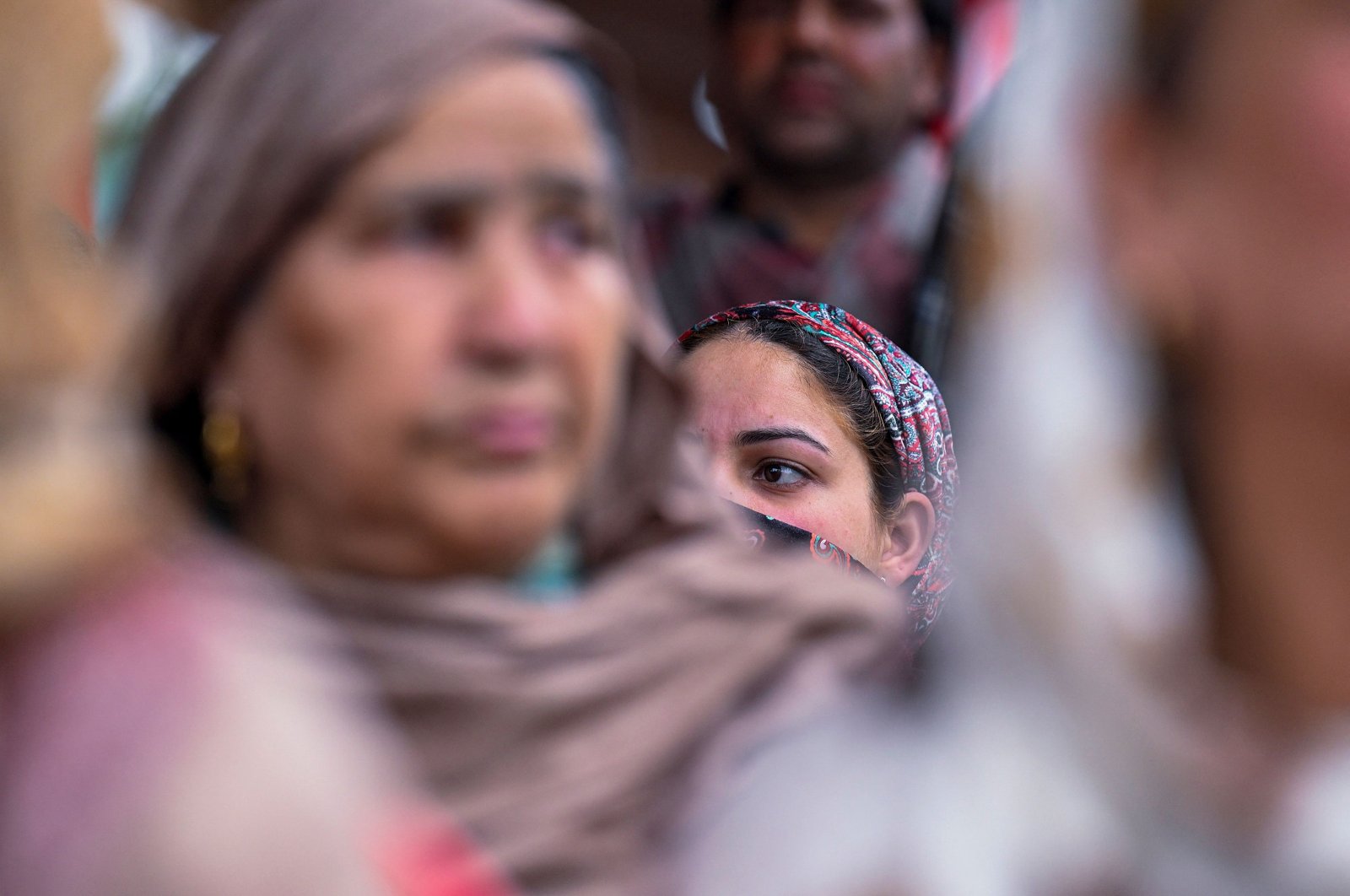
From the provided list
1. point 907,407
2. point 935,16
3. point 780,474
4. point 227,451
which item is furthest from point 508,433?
point 935,16

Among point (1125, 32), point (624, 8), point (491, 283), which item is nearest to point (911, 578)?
point (491, 283)

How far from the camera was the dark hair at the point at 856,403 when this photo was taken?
204 cm

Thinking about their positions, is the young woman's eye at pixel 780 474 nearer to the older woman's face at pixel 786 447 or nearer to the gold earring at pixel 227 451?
the older woman's face at pixel 786 447

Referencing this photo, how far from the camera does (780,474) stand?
1981mm

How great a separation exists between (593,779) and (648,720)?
0.25 ft

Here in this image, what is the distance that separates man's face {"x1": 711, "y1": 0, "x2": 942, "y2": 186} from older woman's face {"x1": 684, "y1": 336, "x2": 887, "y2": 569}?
1.90 ft

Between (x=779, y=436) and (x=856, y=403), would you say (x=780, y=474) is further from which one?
(x=856, y=403)

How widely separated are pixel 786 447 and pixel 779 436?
0.02 meters

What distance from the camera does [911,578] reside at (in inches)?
83.1

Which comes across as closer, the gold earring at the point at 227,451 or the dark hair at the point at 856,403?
the gold earring at the point at 227,451

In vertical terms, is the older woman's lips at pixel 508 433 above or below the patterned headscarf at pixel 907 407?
below

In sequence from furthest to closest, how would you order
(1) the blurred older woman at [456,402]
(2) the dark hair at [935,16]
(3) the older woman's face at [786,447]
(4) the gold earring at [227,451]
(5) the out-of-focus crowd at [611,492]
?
1. (2) the dark hair at [935,16]
2. (3) the older woman's face at [786,447]
3. (4) the gold earring at [227,451]
4. (1) the blurred older woman at [456,402]
5. (5) the out-of-focus crowd at [611,492]

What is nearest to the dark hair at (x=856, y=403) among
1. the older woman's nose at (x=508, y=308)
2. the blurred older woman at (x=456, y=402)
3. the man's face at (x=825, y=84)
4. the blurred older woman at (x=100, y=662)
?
the man's face at (x=825, y=84)

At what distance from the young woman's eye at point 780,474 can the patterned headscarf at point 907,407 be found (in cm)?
16
